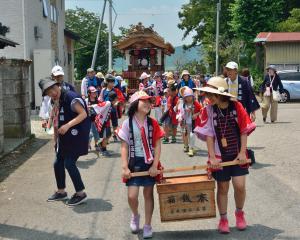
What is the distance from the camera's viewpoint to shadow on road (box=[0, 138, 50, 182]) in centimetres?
909

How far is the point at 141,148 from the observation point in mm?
5316

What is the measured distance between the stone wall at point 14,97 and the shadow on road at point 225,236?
7529 millimetres

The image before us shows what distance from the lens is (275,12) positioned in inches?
1496

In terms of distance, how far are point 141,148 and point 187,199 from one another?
700 millimetres

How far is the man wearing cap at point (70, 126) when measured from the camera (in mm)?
6457

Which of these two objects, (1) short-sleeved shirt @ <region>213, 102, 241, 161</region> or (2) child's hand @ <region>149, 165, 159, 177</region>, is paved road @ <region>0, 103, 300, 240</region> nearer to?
(2) child's hand @ <region>149, 165, 159, 177</region>

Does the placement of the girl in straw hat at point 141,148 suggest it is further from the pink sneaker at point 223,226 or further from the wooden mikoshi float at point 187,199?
the pink sneaker at point 223,226

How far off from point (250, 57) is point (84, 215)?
44.0m

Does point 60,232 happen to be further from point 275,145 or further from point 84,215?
point 275,145

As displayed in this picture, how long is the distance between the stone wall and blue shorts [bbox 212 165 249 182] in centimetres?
763

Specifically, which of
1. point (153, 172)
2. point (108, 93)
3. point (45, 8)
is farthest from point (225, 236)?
point (45, 8)

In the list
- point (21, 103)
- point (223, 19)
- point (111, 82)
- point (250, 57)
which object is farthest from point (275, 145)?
point (223, 19)

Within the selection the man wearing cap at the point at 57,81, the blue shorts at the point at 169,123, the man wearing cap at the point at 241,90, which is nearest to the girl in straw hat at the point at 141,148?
the man wearing cap at the point at 57,81

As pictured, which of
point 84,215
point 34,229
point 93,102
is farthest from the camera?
point 93,102
